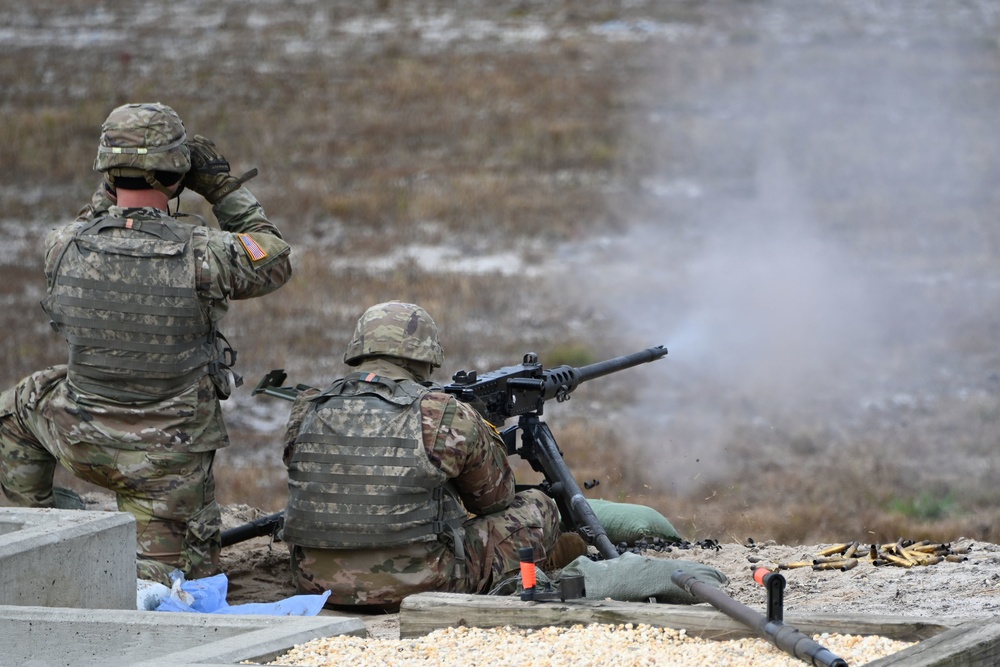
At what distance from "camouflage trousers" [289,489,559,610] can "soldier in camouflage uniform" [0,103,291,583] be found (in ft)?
1.70

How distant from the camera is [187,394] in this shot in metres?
5.30

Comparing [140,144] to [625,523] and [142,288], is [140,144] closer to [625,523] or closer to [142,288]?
[142,288]

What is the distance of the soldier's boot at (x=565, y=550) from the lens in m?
5.96

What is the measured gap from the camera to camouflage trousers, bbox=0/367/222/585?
5.24m

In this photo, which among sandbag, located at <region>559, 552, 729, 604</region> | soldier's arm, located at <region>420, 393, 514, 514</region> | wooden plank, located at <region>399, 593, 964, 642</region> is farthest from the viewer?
soldier's arm, located at <region>420, 393, 514, 514</region>

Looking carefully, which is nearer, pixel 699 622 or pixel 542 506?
pixel 699 622

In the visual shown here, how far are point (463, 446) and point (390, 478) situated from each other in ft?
0.96

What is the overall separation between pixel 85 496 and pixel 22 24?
72.0ft

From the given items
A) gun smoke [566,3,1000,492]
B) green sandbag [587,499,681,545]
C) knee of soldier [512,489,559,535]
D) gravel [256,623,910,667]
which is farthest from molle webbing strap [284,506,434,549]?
gun smoke [566,3,1000,492]

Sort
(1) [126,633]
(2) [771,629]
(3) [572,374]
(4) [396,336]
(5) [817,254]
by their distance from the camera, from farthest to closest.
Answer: (5) [817,254] < (3) [572,374] < (4) [396,336] < (1) [126,633] < (2) [771,629]

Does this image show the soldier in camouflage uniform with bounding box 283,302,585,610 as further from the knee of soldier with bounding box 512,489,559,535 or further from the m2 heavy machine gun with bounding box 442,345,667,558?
the m2 heavy machine gun with bounding box 442,345,667,558

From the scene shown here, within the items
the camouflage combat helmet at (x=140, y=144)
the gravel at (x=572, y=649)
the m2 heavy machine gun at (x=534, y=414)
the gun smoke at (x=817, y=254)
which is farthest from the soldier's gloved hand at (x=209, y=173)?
the gun smoke at (x=817, y=254)

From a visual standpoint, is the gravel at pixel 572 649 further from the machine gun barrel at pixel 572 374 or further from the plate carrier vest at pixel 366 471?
the machine gun barrel at pixel 572 374

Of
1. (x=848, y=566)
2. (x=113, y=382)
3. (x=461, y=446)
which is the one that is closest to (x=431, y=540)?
(x=461, y=446)
